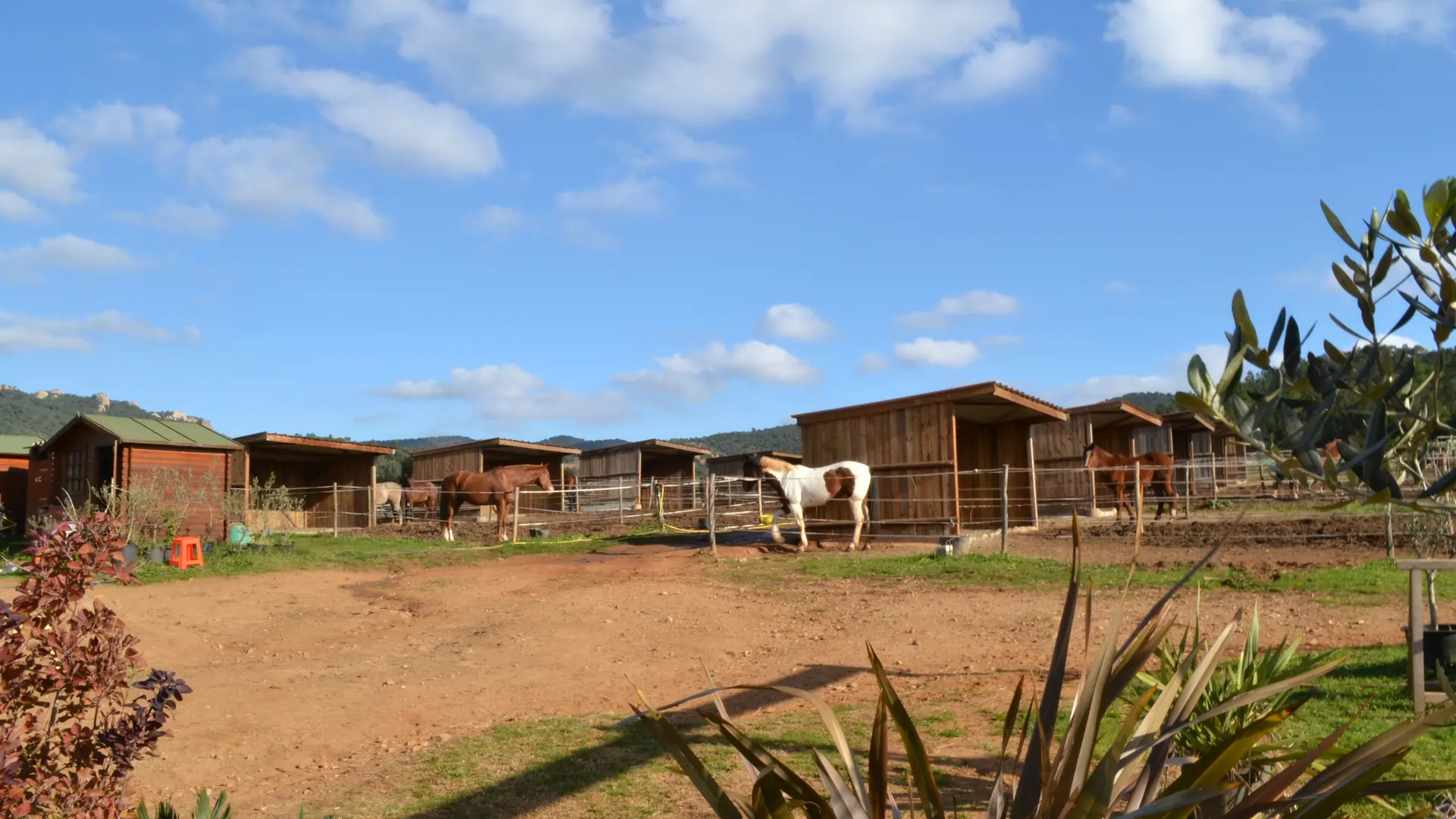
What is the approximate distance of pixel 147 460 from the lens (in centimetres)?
2030

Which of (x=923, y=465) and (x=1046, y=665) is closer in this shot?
(x=1046, y=665)

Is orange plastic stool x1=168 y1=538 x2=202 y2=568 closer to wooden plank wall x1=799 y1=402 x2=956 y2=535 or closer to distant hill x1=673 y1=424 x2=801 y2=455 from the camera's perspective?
wooden plank wall x1=799 y1=402 x2=956 y2=535

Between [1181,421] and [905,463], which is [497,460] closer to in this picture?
[905,463]

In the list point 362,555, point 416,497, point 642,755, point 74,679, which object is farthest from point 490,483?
point 74,679

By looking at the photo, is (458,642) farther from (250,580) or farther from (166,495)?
(166,495)

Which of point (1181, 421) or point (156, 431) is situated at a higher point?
point (1181, 421)

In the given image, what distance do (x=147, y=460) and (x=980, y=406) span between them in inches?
653

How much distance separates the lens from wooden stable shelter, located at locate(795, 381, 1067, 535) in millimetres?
16703

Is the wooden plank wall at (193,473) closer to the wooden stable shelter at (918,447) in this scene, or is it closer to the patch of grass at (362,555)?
the patch of grass at (362,555)

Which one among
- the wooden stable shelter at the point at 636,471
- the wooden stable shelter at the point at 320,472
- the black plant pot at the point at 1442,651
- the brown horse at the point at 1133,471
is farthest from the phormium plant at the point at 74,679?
the wooden stable shelter at the point at 636,471

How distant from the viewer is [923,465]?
674 inches

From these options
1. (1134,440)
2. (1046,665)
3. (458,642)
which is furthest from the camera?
(1134,440)

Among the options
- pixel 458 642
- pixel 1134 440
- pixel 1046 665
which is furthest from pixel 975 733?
pixel 1134 440

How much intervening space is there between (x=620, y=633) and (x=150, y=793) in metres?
5.01
